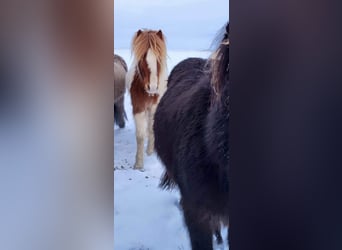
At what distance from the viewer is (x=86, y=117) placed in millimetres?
1495

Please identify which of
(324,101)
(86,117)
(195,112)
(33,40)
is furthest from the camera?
(195,112)

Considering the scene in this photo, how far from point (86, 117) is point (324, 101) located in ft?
2.46

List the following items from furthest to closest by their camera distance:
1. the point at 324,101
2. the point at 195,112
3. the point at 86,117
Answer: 1. the point at 195,112
2. the point at 86,117
3. the point at 324,101

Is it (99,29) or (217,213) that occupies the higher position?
(99,29)

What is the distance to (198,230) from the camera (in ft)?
5.19

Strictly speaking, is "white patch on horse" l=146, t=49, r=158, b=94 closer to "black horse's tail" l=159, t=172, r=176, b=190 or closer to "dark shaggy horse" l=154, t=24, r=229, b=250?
"dark shaggy horse" l=154, t=24, r=229, b=250

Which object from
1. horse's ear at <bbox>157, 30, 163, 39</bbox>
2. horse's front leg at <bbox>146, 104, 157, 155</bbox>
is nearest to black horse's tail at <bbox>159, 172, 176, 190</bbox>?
horse's front leg at <bbox>146, 104, 157, 155</bbox>

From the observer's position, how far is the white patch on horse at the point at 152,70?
5.35 ft

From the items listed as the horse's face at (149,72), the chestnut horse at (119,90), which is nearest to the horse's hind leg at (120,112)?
the chestnut horse at (119,90)

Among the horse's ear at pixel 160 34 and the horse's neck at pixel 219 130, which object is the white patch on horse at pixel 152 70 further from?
the horse's neck at pixel 219 130

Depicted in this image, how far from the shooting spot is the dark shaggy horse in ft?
4.98

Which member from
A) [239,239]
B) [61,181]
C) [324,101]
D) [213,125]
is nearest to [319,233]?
[239,239]

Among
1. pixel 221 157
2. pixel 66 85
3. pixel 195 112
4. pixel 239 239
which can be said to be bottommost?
pixel 239 239

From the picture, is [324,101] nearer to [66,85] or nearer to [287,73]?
[287,73]
